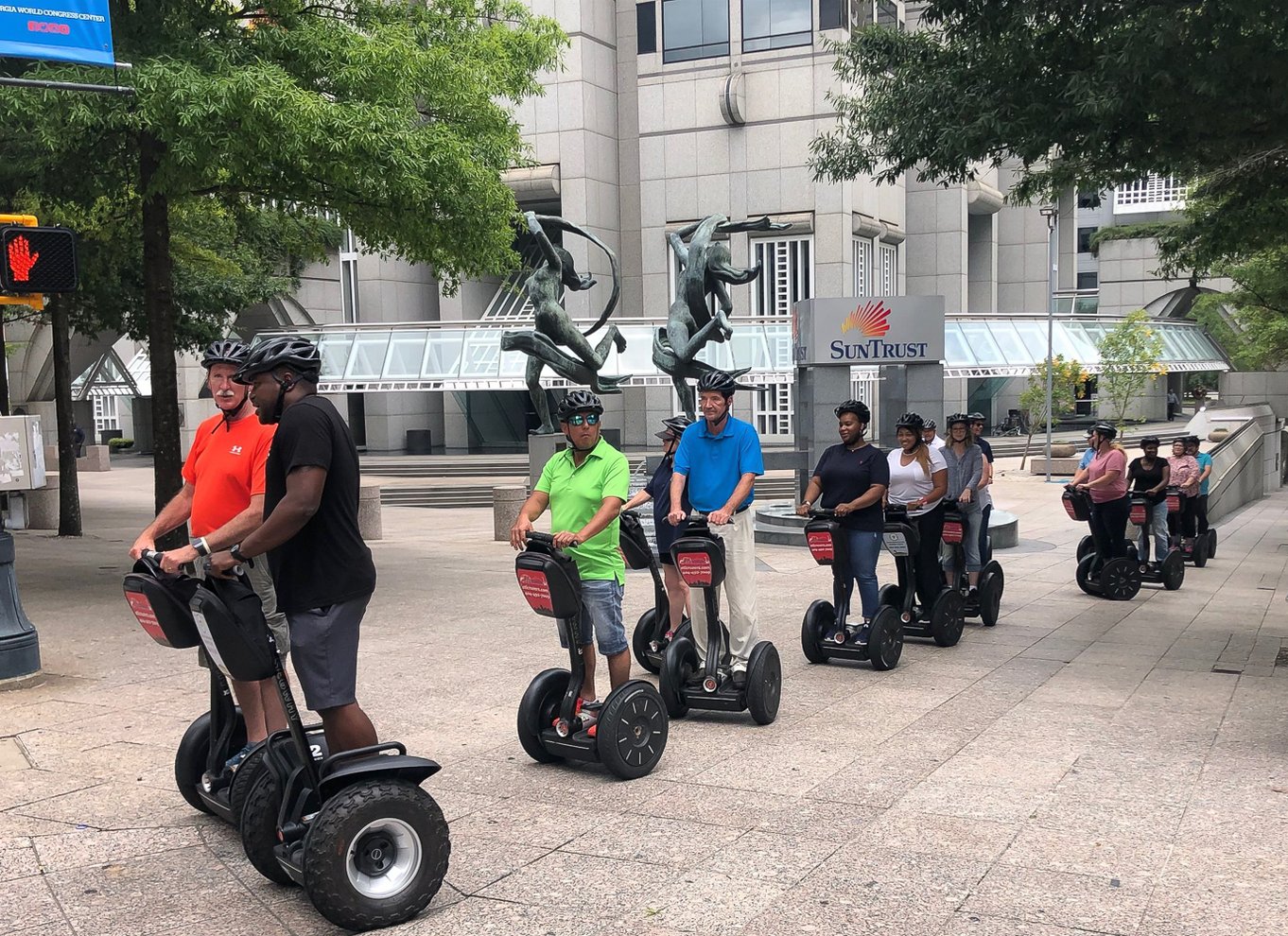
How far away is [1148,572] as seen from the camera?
549 inches

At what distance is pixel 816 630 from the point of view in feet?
29.2

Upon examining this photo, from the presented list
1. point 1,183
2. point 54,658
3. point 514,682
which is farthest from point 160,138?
point 514,682

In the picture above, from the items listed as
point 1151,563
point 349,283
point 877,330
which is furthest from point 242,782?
point 349,283

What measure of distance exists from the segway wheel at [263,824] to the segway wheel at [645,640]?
4.05 metres

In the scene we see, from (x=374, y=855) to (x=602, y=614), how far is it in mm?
2068

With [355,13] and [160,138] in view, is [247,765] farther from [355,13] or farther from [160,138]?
[355,13]

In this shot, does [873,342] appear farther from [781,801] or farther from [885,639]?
[781,801]

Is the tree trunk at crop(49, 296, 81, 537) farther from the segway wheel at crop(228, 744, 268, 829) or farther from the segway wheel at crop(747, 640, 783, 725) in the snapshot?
the segway wheel at crop(228, 744, 268, 829)

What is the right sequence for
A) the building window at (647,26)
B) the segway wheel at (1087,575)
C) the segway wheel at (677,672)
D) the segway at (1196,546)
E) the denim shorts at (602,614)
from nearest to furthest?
the denim shorts at (602,614), the segway wheel at (677,672), the segway wheel at (1087,575), the segway at (1196,546), the building window at (647,26)

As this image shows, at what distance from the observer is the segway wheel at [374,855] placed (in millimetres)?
4207

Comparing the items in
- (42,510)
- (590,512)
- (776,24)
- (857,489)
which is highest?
(776,24)

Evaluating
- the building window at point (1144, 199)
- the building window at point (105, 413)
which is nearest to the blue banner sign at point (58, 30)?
the building window at point (105, 413)

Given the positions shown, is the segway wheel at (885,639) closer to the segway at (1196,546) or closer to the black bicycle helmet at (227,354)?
the black bicycle helmet at (227,354)

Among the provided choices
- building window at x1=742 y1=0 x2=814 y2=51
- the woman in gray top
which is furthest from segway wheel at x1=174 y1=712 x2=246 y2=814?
building window at x1=742 y1=0 x2=814 y2=51
